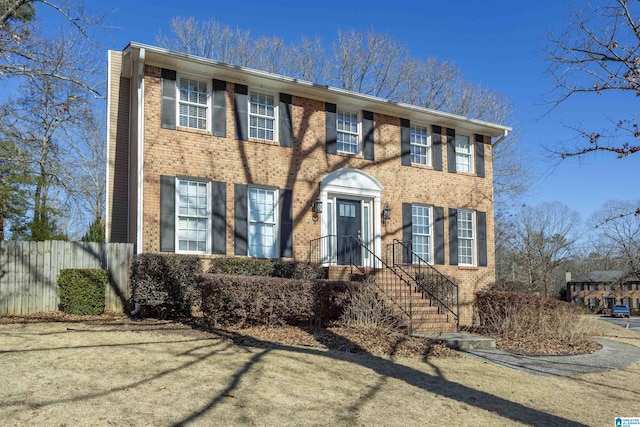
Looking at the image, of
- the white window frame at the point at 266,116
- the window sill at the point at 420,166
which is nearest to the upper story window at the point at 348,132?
the white window frame at the point at 266,116

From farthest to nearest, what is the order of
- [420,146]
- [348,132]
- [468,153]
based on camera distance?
[468,153] < [420,146] < [348,132]

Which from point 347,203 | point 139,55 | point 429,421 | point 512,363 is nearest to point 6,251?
point 139,55

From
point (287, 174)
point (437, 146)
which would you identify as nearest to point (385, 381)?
point (287, 174)

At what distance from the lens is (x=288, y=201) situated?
546 inches

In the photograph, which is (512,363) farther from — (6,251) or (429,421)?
(6,251)

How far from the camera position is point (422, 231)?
16.2m

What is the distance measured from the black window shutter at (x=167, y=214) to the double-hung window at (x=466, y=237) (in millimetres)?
9147

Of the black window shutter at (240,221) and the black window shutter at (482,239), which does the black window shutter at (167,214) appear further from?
the black window shutter at (482,239)

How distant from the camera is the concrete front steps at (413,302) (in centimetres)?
1145

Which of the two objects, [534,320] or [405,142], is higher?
[405,142]

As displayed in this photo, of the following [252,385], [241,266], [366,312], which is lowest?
[252,385]

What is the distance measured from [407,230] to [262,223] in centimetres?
465

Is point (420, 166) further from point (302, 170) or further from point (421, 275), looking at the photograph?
point (302, 170)

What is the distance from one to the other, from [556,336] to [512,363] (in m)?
3.14
